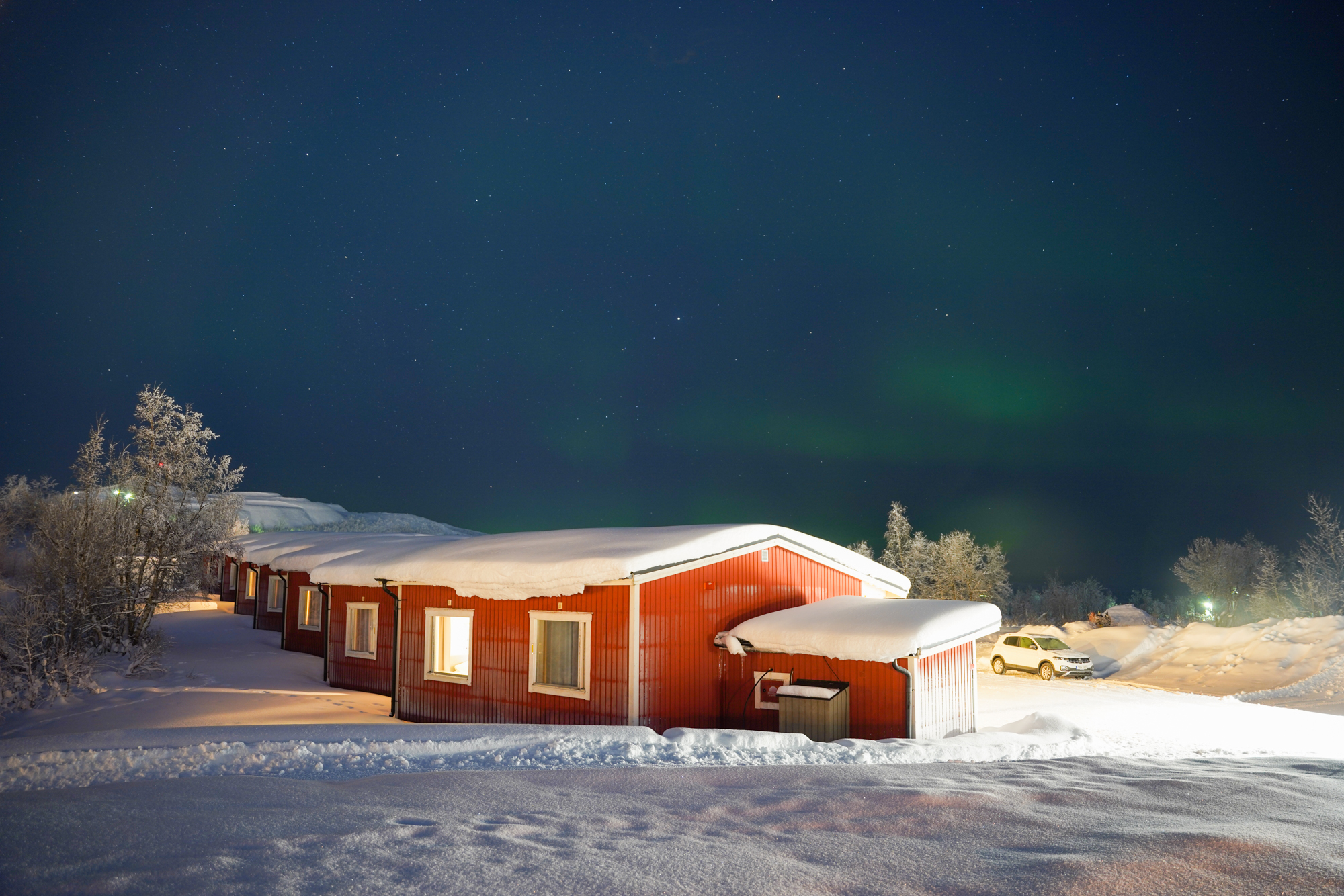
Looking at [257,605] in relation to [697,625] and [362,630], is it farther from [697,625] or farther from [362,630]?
[697,625]

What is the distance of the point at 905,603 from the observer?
13930 mm

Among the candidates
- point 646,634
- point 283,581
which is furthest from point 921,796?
point 283,581

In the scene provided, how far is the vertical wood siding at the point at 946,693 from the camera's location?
12.2 meters

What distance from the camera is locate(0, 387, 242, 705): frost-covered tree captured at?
719 inches

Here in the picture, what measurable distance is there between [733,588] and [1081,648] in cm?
2424

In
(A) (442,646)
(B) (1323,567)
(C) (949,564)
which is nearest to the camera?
(A) (442,646)

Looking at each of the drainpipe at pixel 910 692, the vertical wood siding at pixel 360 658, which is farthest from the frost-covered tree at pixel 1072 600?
the vertical wood siding at pixel 360 658

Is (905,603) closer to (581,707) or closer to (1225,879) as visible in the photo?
(581,707)

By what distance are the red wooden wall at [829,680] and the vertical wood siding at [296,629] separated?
1444cm

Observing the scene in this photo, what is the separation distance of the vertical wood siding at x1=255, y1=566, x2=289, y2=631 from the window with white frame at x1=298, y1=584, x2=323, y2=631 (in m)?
4.73

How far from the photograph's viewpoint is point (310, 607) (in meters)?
23.3

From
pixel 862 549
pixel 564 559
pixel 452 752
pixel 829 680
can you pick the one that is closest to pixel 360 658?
pixel 564 559

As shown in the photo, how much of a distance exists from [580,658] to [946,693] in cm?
625

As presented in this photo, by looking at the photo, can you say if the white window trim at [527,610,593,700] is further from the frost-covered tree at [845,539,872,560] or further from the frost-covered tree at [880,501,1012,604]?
the frost-covered tree at [845,539,872,560]
